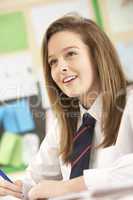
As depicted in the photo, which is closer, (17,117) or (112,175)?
(112,175)

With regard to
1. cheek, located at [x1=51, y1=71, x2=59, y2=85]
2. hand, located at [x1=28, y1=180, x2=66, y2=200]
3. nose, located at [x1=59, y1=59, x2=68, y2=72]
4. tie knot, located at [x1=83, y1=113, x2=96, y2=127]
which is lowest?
hand, located at [x1=28, y1=180, x2=66, y2=200]

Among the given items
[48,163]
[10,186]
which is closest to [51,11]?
[48,163]

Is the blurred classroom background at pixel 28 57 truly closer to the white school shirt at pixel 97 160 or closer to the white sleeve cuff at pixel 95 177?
A: the white school shirt at pixel 97 160

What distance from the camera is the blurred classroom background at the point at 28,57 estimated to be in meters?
1.26

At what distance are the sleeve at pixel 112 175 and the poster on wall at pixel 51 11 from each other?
0.63 m

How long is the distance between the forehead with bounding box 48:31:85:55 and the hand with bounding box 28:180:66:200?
382mm

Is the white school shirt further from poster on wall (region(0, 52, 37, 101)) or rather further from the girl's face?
poster on wall (region(0, 52, 37, 101))

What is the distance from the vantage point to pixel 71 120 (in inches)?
42.3

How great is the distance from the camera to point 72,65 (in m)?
1.03

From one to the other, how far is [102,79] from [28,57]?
1.30ft

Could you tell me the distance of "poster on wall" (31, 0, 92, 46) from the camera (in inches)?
50.9

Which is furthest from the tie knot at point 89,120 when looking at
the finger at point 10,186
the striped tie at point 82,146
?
the finger at point 10,186

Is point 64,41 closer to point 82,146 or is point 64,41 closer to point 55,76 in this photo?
point 55,76

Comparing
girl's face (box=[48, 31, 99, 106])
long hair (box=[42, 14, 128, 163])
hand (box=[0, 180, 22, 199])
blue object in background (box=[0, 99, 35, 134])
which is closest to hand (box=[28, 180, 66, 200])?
hand (box=[0, 180, 22, 199])
